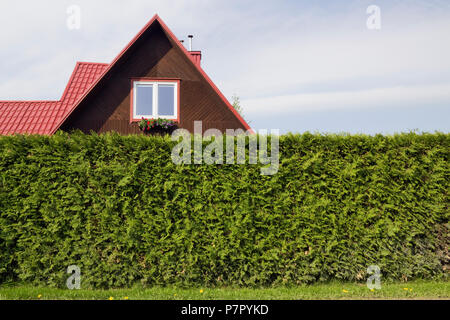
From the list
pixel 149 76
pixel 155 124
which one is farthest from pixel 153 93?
pixel 155 124

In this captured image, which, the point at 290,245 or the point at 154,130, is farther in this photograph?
the point at 154,130

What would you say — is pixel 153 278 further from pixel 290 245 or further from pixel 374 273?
pixel 374 273

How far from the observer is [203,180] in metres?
5.72

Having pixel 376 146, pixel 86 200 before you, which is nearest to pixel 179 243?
pixel 86 200

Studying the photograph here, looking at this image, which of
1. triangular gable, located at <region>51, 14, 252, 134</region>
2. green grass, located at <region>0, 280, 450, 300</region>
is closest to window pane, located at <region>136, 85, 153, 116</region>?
triangular gable, located at <region>51, 14, 252, 134</region>

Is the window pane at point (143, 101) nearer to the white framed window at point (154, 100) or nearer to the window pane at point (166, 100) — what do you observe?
the white framed window at point (154, 100)

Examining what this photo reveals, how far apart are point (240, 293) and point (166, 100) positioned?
8.39 m

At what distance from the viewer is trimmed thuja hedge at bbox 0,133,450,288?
5.61m

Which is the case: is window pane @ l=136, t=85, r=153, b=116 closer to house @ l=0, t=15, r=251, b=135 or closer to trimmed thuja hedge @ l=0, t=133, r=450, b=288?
house @ l=0, t=15, r=251, b=135

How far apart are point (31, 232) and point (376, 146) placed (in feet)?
23.2

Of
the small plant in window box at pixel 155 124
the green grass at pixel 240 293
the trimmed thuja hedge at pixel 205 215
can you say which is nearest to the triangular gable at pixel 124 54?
the small plant in window box at pixel 155 124
